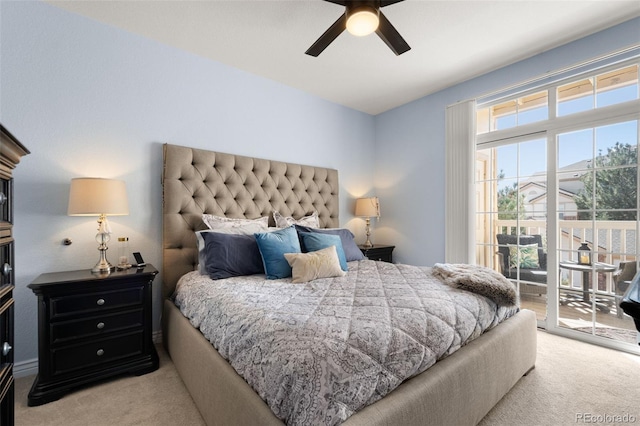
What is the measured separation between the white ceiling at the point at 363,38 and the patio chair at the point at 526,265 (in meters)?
1.78

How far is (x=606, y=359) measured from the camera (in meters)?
2.17

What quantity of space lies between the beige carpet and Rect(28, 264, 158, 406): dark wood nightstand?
0.10 m

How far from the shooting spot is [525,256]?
2.92 metres

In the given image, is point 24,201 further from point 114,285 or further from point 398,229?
point 398,229

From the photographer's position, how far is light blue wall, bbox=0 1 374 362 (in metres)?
1.99

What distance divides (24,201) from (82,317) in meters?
0.95

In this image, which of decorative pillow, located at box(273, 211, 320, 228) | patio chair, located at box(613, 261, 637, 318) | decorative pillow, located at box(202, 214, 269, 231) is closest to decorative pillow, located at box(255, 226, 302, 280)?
decorative pillow, located at box(202, 214, 269, 231)

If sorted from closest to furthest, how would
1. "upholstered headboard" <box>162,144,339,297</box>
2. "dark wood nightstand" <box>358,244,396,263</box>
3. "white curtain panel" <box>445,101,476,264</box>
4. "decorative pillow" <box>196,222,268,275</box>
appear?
"decorative pillow" <box>196,222,268,275</box> < "upholstered headboard" <box>162,144,339,297</box> < "white curtain panel" <box>445,101,476,264</box> < "dark wood nightstand" <box>358,244,396,263</box>

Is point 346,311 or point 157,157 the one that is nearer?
point 346,311

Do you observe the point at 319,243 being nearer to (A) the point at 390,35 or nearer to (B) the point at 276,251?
(B) the point at 276,251

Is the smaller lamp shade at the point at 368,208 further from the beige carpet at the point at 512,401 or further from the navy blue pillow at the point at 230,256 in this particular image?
the beige carpet at the point at 512,401

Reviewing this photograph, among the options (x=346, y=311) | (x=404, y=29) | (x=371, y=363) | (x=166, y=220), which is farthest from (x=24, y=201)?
(x=404, y=29)

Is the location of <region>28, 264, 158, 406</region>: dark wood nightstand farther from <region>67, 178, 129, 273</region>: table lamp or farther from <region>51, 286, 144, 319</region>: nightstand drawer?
<region>67, 178, 129, 273</region>: table lamp

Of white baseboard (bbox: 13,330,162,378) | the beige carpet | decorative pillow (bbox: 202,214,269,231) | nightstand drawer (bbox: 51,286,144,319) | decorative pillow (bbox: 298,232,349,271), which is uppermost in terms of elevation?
decorative pillow (bbox: 202,214,269,231)
